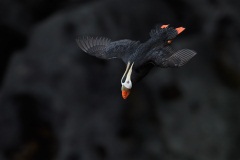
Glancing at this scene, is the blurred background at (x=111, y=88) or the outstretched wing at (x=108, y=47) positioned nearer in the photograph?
the outstretched wing at (x=108, y=47)

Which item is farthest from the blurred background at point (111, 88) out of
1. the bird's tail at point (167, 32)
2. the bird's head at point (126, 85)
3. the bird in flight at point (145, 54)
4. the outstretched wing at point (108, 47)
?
the bird's head at point (126, 85)

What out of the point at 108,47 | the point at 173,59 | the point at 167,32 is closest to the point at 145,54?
the point at 173,59

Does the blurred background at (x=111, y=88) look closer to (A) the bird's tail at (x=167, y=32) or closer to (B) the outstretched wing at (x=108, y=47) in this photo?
(B) the outstretched wing at (x=108, y=47)

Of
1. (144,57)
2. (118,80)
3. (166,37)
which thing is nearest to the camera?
(144,57)

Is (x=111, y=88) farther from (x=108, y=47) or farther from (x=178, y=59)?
(x=178, y=59)

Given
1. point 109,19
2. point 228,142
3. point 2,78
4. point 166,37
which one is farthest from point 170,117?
point 166,37

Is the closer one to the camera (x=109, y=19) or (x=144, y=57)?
(x=144, y=57)

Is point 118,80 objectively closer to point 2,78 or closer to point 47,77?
point 47,77

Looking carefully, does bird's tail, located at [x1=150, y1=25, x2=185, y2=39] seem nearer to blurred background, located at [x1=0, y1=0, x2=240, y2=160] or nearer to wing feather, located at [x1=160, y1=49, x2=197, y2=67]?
wing feather, located at [x1=160, y1=49, x2=197, y2=67]
